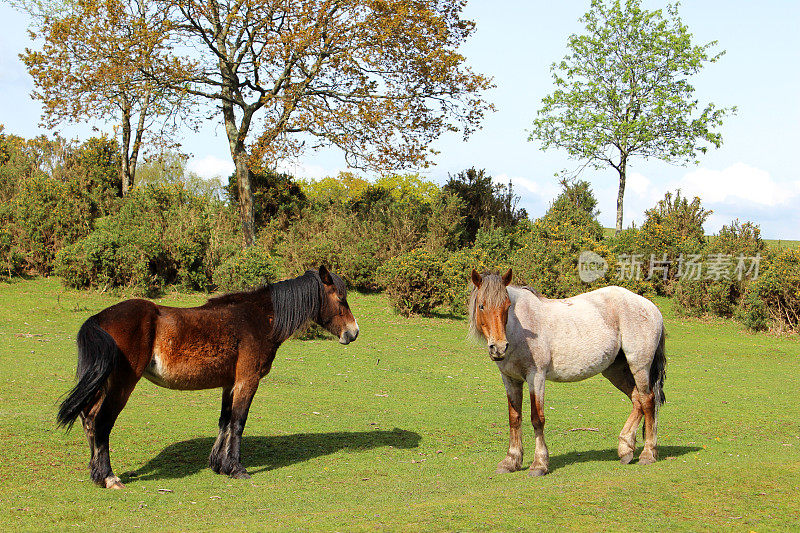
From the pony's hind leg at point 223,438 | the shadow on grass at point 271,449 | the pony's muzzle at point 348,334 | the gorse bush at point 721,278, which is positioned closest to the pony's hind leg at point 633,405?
the shadow on grass at point 271,449

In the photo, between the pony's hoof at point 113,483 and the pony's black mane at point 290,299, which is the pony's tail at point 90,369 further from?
the pony's black mane at point 290,299

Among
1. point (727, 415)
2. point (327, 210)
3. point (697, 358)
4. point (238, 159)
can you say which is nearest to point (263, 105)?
point (238, 159)

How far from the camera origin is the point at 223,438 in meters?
7.64

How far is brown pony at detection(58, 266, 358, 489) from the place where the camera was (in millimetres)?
6656

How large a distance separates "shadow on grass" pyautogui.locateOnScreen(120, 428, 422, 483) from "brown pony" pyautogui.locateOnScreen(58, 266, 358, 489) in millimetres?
479

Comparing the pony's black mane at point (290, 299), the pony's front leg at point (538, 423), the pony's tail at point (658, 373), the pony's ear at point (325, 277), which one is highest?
the pony's ear at point (325, 277)

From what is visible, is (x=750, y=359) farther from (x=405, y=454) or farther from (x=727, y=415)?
(x=405, y=454)

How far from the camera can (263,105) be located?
85.4 ft

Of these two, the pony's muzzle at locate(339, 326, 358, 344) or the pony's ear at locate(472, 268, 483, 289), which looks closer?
the pony's ear at locate(472, 268, 483, 289)

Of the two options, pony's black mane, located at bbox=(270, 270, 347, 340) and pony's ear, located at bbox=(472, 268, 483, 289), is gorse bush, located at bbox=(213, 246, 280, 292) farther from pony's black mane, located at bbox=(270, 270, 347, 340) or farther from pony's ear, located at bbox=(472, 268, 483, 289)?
pony's ear, located at bbox=(472, 268, 483, 289)

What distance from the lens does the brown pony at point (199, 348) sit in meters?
6.66

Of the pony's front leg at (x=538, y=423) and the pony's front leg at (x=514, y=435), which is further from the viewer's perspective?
the pony's front leg at (x=514, y=435)

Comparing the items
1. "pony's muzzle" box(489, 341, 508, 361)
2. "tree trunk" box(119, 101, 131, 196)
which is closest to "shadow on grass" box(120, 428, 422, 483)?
"pony's muzzle" box(489, 341, 508, 361)

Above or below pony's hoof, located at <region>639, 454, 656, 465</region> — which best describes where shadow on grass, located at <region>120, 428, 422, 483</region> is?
Result: below
